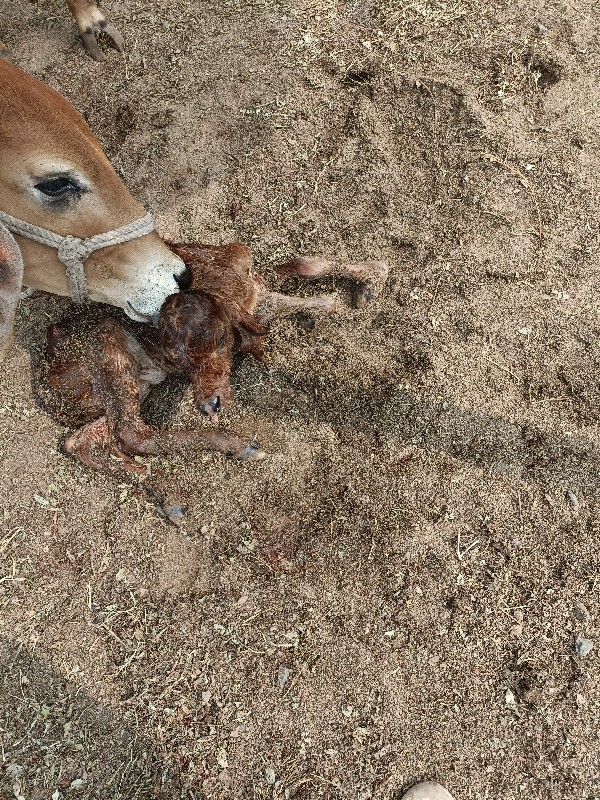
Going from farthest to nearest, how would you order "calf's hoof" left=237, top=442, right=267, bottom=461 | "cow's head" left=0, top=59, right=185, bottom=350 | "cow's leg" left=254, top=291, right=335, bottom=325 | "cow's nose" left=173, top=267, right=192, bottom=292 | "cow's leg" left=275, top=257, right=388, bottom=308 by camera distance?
"cow's leg" left=275, top=257, right=388, bottom=308 < "cow's leg" left=254, top=291, right=335, bottom=325 < "calf's hoof" left=237, top=442, right=267, bottom=461 < "cow's nose" left=173, top=267, right=192, bottom=292 < "cow's head" left=0, top=59, right=185, bottom=350

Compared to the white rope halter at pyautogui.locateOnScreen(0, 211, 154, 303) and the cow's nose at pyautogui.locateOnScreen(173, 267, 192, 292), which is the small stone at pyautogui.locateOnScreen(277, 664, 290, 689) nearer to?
the cow's nose at pyautogui.locateOnScreen(173, 267, 192, 292)

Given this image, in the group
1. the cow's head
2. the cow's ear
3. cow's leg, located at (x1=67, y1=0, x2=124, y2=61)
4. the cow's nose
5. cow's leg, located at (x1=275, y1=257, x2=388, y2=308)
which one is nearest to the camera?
the cow's head

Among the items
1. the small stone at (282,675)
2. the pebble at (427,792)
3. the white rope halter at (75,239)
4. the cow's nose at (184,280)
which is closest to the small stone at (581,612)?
the pebble at (427,792)

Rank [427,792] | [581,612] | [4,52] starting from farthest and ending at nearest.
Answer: [4,52] → [581,612] → [427,792]

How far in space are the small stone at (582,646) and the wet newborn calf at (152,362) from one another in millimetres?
1510

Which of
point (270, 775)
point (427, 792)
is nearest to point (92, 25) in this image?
point (270, 775)

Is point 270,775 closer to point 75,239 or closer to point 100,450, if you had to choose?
point 100,450

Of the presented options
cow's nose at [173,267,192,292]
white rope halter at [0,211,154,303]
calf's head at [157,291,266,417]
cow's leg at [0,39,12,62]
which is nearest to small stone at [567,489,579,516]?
calf's head at [157,291,266,417]

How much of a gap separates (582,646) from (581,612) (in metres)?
0.13

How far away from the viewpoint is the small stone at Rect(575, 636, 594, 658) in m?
2.51

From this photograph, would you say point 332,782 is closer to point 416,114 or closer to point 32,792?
point 32,792

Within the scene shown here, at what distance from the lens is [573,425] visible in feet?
9.48

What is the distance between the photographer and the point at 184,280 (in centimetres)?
265

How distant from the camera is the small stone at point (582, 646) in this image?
8.23 feet
